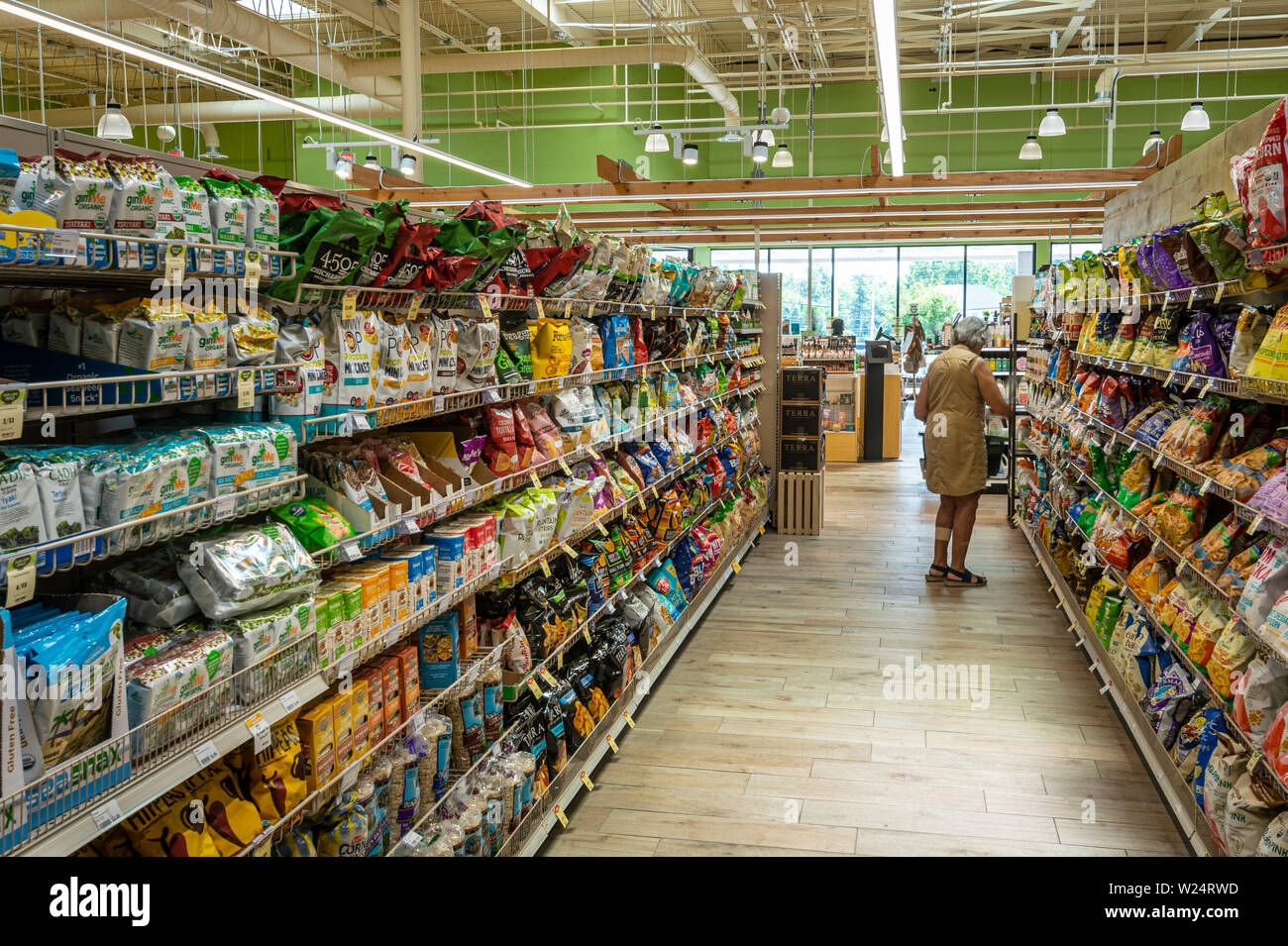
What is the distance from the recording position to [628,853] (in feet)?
12.0

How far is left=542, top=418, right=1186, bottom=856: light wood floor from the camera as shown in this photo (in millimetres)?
3803

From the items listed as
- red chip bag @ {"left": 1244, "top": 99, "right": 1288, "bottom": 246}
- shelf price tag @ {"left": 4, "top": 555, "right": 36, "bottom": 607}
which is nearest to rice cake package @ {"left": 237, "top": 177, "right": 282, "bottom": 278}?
shelf price tag @ {"left": 4, "top": 555, "right": 36, "bottom": 607}

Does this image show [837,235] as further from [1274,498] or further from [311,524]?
[311,524]

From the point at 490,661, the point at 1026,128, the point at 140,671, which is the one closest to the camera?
the point at 140,671

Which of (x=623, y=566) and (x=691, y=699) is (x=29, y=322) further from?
(x=691, y=699)

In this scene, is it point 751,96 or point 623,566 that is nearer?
point 623,566

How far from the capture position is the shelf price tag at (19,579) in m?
1.50

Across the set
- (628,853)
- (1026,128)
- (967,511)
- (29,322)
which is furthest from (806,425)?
(1026,128)

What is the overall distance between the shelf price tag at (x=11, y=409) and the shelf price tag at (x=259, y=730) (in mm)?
756

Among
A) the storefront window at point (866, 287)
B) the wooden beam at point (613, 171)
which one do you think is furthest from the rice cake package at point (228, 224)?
the storefront window at point (866, 287)

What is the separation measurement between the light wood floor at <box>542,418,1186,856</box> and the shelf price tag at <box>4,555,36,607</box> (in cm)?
250

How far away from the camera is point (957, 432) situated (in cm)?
737

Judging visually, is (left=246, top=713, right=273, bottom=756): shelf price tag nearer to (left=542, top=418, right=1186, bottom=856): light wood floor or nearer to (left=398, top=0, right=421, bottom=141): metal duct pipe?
(left=542, top=418, right=1186, bottom=856): light wood floor

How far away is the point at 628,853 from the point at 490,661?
0.91 meters
